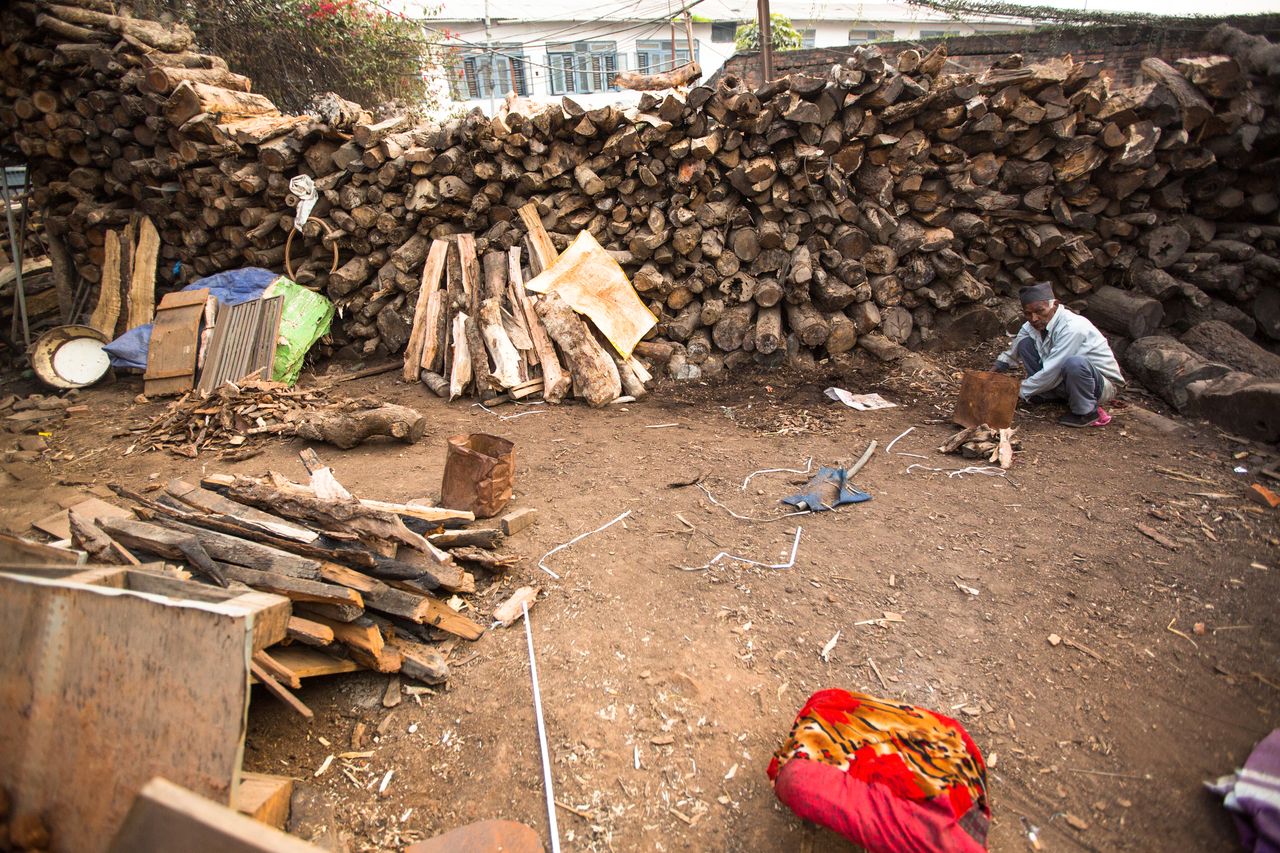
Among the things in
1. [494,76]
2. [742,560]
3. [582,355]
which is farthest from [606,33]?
[742,560]

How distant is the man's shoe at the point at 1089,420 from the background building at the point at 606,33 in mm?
15756

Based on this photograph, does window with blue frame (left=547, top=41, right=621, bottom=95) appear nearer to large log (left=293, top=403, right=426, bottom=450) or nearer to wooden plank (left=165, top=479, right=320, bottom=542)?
large log (left=293, top=403, right=426, bottom=450)

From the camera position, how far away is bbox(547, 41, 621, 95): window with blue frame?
19719 mm

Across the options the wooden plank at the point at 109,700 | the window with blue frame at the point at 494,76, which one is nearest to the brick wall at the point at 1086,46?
the window with blue frame at the point at 494,76

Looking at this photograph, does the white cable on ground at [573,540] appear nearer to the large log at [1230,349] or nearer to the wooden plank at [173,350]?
the wooden plank at [173,350]

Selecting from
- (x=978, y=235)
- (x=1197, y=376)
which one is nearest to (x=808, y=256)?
(x=978, y=235)

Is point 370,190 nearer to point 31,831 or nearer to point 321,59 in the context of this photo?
point 321,59

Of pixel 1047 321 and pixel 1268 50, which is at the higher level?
pixel 1268 50

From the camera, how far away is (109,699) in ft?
6.27

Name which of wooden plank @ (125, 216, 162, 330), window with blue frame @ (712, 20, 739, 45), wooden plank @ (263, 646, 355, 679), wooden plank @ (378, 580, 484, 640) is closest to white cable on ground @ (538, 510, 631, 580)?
wooden plank @ (378, 580, 484, 640)

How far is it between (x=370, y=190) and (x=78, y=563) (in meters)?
5.49

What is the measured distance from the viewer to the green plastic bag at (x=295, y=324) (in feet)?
22.6

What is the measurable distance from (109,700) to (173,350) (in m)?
6.17

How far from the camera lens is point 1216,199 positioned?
719 cm
